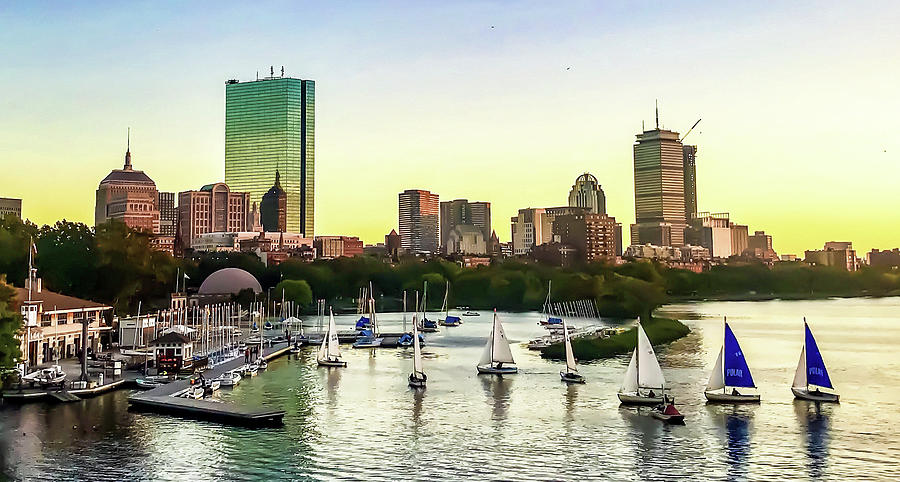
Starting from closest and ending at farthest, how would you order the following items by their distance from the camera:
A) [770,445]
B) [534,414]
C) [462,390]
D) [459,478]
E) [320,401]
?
[459,478] → [770,445] → [534,414] → [320,401] → [462,390]

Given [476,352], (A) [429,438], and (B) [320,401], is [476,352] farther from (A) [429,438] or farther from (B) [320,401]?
(A) [429,438]

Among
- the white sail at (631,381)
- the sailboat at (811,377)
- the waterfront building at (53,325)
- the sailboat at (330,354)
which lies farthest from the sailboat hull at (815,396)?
the waterfront building at (53,325)

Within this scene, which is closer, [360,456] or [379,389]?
[360,456]

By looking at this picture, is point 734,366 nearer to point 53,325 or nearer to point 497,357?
point 497,357

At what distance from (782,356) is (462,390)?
4201 cm

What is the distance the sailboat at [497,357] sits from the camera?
77.9 m

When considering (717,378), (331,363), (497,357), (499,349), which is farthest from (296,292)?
(717,378)

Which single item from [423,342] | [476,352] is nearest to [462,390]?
[476,352]

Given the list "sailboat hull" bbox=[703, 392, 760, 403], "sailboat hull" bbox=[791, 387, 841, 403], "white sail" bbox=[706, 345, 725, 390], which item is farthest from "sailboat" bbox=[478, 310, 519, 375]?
"sailboat hull" bbox=[791, 387, 841, 403]

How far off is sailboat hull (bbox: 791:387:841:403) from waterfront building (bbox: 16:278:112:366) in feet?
182

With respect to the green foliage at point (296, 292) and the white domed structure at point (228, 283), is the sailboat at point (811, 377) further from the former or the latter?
the white domed structure at point (228, 283)

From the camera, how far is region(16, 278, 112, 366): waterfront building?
71250 mm

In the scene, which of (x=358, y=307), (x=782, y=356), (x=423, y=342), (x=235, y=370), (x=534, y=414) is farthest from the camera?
(x=358, y=307)

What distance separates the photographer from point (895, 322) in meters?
144
